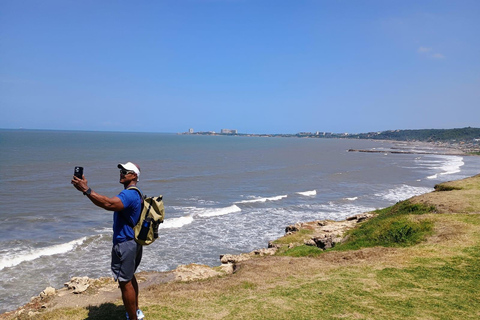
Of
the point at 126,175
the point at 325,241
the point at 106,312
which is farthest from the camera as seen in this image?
the point at 325,241

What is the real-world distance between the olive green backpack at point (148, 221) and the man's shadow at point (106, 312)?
2060 millimetres

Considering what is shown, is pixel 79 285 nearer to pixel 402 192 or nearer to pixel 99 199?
pixel 99 199

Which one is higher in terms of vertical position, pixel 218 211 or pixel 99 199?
pixel 99 199

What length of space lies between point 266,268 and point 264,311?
9.53ft

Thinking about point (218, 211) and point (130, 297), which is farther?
point (218, 211)

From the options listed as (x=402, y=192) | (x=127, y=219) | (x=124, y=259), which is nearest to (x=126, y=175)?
(x=127, y=219)

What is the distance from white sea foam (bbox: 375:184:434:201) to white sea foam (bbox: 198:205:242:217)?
14.4 metres

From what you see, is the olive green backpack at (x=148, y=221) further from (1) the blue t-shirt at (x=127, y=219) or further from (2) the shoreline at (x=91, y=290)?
(2) the shoreline at (x=91, y=290)

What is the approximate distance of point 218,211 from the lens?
25312 mm

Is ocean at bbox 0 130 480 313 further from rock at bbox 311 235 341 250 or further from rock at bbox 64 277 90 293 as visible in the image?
rock at bbox 311 235 341 250

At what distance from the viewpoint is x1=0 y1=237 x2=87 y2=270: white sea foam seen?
14.5m

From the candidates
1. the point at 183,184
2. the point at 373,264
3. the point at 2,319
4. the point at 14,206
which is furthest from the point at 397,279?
the point at 183,184

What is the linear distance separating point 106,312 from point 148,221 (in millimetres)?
2632

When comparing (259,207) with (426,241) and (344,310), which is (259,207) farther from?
(344,310)
